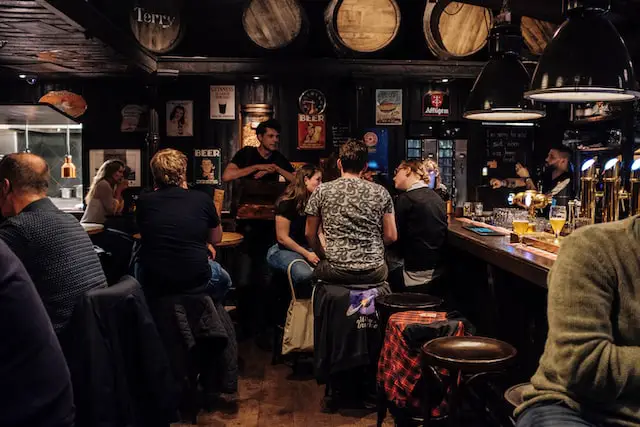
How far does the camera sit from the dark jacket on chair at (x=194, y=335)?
12.6ft

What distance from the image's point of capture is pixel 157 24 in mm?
6684

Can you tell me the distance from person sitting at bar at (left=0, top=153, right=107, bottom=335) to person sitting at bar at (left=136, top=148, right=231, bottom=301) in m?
0.83

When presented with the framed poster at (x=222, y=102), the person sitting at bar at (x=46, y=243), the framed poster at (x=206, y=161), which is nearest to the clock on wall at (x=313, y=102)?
the framed poster at (x=222, y=102)

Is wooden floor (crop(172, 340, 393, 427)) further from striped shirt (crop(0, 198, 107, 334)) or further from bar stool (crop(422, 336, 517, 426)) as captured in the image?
striped shirt (crop(0, 198, 107, 334))

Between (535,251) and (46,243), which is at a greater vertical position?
(46,243)

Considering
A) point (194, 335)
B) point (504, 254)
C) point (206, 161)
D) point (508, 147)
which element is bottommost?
point (194, 335)

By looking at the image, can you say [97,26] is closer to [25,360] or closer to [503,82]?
[503,82]

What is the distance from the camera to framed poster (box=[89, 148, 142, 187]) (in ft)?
24.4

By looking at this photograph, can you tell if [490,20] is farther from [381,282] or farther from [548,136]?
[381,282]

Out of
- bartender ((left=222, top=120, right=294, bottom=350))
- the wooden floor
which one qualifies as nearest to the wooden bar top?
the wooden floor

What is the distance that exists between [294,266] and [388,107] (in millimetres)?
3323

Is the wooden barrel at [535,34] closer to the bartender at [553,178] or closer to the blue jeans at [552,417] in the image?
the bartender at [553,178]

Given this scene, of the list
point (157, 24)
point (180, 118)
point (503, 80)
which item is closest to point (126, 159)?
point (180, 118)

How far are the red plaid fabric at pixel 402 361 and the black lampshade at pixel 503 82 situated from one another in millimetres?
1802
